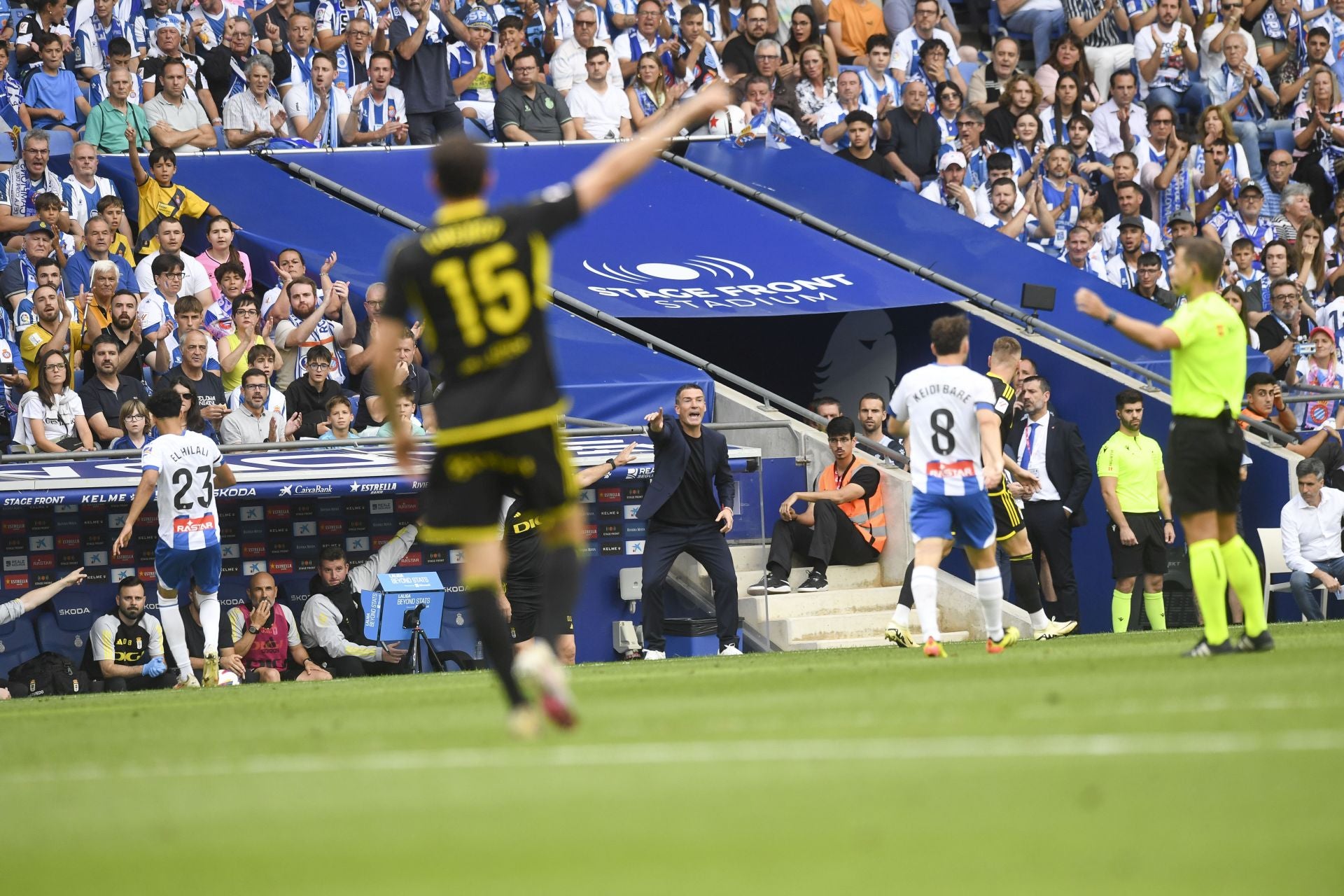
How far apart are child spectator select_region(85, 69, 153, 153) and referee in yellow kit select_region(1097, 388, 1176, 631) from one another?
32.9 feet

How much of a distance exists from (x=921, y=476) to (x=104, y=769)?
18.6 ft

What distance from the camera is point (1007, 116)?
851 inches

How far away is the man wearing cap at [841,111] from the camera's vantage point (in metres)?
21.1

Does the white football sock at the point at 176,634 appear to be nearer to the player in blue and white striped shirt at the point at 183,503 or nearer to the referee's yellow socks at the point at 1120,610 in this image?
the player in blue and white striped shirt at the point at 183,503

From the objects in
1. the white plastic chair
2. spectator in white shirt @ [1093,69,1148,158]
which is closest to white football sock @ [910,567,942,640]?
the white plastic chair

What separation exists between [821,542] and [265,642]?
486 centimetres

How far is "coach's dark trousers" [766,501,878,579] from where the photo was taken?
51.5ft

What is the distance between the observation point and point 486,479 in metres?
6.19

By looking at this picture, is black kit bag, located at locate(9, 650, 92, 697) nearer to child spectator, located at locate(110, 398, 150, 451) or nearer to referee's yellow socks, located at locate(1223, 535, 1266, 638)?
child spectator, located at locate(110, 398, 150, 451)

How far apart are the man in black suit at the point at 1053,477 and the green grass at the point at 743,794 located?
321 inches

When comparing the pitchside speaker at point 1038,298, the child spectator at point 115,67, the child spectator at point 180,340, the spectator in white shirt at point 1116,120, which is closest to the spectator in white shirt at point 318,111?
the child spectator at point 115,67

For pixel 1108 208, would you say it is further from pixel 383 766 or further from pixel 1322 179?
pixel 383 766

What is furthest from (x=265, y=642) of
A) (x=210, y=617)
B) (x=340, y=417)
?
(x=340, y=417)

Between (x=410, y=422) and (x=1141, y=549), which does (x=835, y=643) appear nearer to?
(x=1141, y=549)
